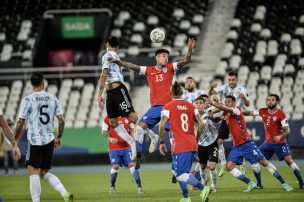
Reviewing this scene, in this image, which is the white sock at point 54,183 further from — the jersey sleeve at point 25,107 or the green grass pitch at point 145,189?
the green grass pitch at point 145,189

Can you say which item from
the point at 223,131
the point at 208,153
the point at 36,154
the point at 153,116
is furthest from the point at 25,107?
the point at 223,131

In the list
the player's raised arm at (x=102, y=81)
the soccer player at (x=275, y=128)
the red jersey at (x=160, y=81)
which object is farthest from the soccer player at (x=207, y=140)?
the player's raised arm at (x=102, y=81)

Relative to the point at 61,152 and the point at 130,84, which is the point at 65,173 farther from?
the point at 130,84

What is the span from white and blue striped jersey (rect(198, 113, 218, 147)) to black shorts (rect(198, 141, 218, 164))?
87 mm

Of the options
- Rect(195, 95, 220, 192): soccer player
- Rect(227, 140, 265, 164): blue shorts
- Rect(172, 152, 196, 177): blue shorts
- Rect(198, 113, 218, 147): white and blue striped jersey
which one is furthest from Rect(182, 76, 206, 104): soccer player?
Rect(172, 152, 196, 177): blue shorts

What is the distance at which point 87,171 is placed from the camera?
89.8 ft

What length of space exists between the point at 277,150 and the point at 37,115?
6.69 m

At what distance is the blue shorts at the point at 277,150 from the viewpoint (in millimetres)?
17781

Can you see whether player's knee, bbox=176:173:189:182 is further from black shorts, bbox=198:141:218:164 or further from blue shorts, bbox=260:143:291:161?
blue shorts, bbox=260:143:291:161

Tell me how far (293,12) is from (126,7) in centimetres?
809

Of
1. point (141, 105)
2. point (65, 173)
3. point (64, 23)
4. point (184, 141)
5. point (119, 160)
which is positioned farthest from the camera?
point (64, 23)

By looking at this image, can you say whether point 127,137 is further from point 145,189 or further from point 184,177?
point 184,177

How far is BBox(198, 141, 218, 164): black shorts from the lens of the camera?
17.0 metres

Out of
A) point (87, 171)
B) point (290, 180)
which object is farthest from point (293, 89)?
point (290, 180)
